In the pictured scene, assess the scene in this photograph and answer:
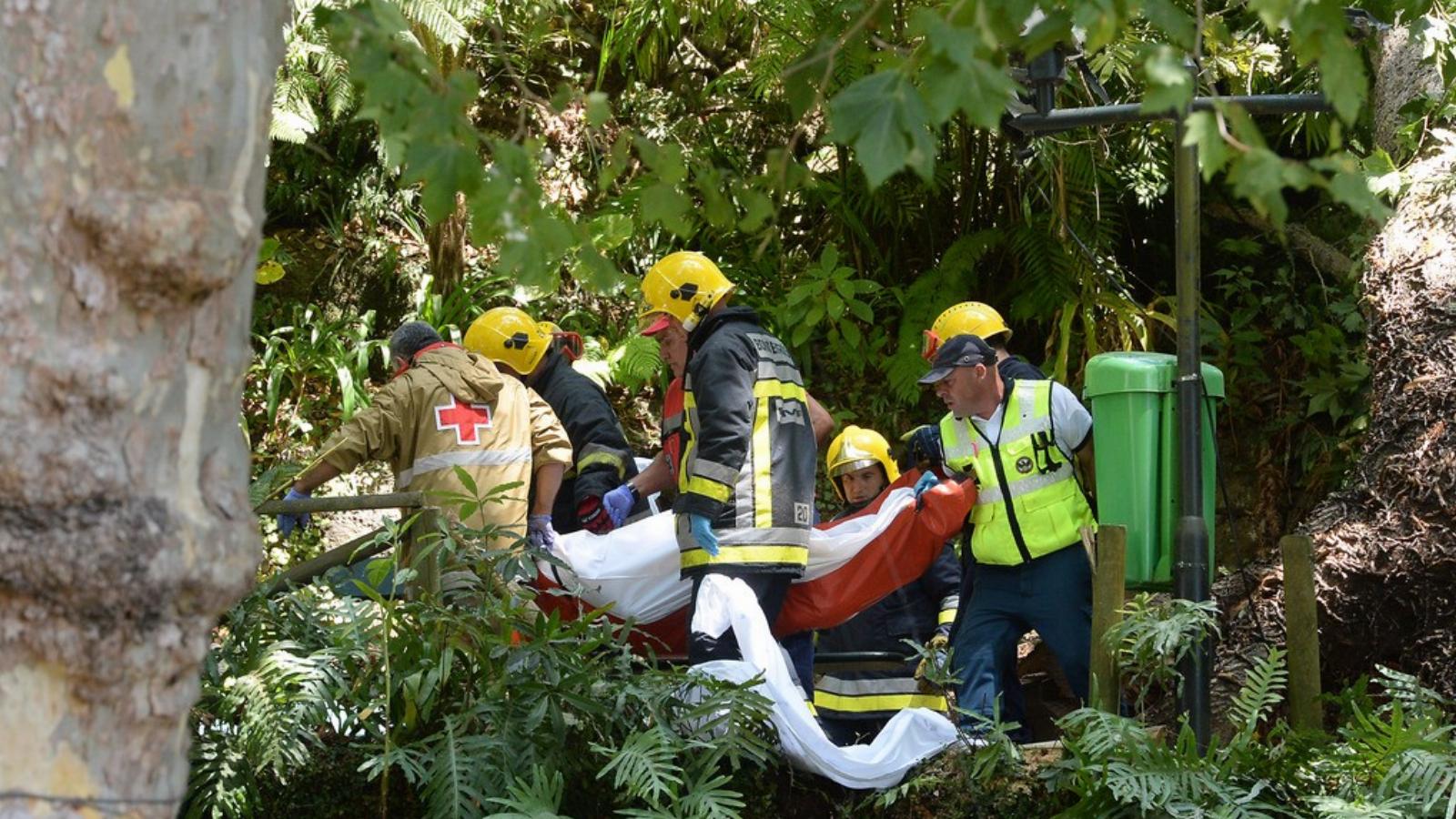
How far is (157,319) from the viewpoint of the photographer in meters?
2.28

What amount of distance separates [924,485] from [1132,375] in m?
0.99

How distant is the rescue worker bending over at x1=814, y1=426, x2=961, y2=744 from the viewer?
7129 mm

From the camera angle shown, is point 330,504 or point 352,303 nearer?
point 330,504

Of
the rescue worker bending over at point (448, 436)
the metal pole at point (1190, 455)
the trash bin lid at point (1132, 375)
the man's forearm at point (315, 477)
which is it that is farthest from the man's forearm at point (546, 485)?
the metal pole at point (1190, 455)

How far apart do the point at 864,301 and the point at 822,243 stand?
0.63 meters

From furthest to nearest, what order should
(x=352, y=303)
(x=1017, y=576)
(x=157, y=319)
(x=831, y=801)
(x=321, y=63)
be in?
(x=352, y=303) < (x=321, y=63) < (x=1017, y=576) < (x=831, y=801) < (x=157, y=319)

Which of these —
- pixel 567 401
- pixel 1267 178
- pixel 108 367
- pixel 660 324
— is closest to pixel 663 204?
pixel 1267 178

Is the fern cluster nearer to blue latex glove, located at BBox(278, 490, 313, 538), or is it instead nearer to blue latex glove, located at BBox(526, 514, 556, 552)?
blue latex glove, located at BBox(278, 490, 313, 538)

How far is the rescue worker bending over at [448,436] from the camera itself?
7324mm

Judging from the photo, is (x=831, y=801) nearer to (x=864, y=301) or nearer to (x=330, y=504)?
(x=330, y=504)

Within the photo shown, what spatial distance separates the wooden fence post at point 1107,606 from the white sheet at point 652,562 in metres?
1.01

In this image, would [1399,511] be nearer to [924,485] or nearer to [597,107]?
[924,485]

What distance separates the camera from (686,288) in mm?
7027

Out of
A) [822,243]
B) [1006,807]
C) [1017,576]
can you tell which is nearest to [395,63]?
[1006,807]
